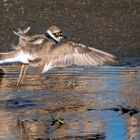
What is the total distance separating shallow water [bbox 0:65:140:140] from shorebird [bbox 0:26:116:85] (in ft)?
1.91

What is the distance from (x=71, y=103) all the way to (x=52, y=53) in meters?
0.76

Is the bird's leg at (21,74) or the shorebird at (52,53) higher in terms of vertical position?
the bird's leg at (21,74)

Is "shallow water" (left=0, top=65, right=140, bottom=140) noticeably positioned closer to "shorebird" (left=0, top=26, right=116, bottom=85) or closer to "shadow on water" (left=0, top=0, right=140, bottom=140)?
"shadow on water" (left=0, top=0, right=140, bottom=140)

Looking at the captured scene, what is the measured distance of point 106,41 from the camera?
16562mm

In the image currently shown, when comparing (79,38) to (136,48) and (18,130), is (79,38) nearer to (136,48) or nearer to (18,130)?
(136,48)

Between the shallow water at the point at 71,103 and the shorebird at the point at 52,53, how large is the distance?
583 millimetres

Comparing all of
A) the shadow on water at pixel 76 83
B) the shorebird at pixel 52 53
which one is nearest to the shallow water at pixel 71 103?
the shadow on water at pixel 76 83

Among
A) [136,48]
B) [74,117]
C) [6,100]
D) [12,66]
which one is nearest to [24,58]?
[6,100]

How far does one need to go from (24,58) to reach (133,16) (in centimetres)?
659

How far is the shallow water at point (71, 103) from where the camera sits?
31.7 ft

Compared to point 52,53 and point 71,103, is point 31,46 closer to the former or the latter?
point 52,53

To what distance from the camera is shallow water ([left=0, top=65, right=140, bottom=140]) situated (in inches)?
380

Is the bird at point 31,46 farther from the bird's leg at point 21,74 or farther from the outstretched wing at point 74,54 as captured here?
the bird's leg at point 21,74

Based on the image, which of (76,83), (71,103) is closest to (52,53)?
(71,103)
